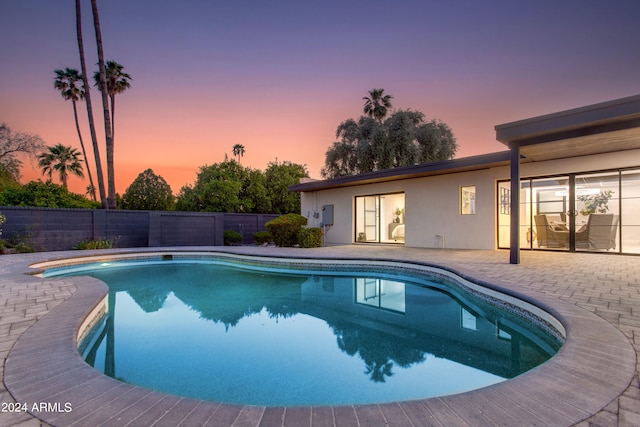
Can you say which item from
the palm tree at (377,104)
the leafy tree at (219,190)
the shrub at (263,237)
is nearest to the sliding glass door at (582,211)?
the shrub at (263,237)

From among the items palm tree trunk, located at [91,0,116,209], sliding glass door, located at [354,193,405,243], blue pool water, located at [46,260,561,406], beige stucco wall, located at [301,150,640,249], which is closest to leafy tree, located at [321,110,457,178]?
sliding glass door, located at [354,193,405,243]

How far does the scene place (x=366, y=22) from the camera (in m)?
10.9

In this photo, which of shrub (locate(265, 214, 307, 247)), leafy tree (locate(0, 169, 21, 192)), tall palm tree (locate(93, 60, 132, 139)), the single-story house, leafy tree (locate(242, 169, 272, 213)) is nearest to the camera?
the single-story house

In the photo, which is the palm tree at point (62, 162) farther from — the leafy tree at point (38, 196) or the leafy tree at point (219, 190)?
Result: the leafy tree at point (38, 196)

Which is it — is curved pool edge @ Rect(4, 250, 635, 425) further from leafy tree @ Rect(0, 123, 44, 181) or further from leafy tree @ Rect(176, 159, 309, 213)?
leafy tree @ Rect(0, 123, 44, 181)

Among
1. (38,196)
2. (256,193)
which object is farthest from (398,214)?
(38,196)

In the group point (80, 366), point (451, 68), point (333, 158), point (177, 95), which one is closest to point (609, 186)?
point (451, 68)

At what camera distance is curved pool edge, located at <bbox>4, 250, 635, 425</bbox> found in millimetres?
1564

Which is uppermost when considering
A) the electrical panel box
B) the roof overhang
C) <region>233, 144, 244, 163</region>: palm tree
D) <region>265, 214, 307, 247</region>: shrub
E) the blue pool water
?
<region>233, 144, 244, 163</region>: palm tree

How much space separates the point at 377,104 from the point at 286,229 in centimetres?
1550

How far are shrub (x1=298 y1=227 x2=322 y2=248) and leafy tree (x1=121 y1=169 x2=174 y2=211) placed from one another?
1625 centimetres

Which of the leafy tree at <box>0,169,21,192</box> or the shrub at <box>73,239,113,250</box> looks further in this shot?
the leafy tree at <box>0,169,21,192</box>

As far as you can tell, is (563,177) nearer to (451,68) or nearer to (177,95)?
(451,68)

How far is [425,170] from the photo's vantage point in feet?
33.3
